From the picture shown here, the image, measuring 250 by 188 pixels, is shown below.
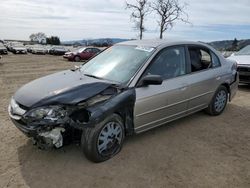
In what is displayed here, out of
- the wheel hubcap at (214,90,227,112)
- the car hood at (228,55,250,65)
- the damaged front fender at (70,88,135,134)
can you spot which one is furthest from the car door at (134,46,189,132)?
the car hood at (228,55,250,65)

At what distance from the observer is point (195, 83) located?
205 inches

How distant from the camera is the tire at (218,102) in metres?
5.96

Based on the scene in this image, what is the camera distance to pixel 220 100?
613 centimetres

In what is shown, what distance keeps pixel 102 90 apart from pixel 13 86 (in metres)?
6.59

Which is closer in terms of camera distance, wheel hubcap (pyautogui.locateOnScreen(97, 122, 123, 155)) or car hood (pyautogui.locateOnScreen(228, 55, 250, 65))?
wheel hubcap (pyautogui.locateOnScreen(97, 122, 123, 155))

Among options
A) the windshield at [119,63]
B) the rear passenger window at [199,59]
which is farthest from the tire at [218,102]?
the windshield at [119,63]

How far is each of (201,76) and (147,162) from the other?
224cm

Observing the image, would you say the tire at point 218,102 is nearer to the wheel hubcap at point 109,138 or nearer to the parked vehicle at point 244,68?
the wheel hubcap at point 109,138

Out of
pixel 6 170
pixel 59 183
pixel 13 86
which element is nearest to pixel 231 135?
pixel 59 183

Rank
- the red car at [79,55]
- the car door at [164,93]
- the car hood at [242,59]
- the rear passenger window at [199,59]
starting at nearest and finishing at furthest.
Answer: the car door at [164,93] → the rear passenger window at [199,59] → the car hood at [242,59] → the red car at [79,55]

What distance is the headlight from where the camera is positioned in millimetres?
3535

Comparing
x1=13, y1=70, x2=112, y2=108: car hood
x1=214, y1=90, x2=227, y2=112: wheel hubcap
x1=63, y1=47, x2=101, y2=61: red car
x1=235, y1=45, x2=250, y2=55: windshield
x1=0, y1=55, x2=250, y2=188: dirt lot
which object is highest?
x1=13, y1=70, x2=112, y2=108: car hood

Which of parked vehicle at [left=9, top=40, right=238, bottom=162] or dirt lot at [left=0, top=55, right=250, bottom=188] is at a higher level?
parked vehicle at [left=9, top=40, right=238, bottom=162]

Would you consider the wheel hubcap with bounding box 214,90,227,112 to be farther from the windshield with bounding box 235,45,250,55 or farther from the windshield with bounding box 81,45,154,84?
the windshield with bounding box 235,45,250,55
